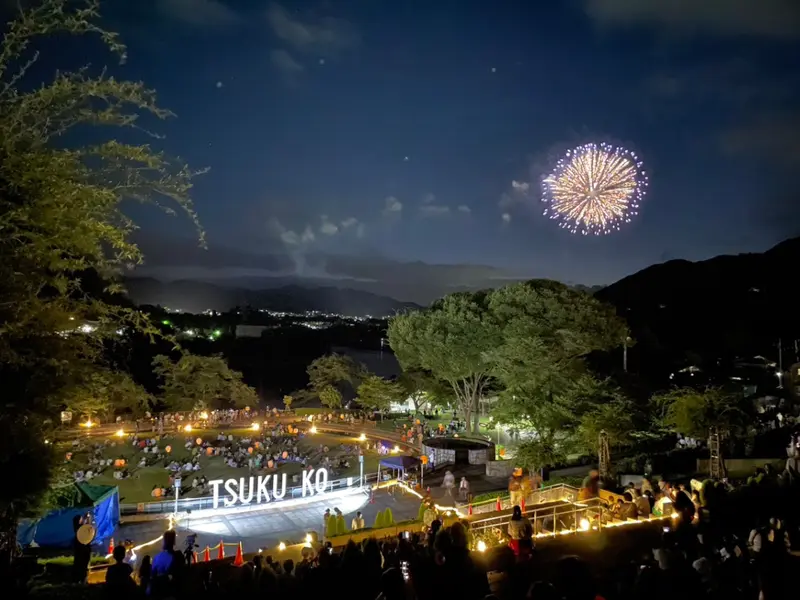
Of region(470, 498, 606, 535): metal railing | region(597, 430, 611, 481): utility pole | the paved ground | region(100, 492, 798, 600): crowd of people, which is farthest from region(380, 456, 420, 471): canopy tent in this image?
region(100, 492, 798, 600): crowd of people

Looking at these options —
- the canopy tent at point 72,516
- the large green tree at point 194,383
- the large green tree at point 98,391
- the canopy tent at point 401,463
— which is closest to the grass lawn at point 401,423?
the canopy tent at point 401,463

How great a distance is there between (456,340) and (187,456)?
1750 cm

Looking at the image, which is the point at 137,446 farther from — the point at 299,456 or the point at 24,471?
the point at 24,471

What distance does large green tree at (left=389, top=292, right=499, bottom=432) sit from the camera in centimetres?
3338

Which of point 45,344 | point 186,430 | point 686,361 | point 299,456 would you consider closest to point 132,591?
point 45,344

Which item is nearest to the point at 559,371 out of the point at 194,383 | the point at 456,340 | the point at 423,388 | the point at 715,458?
the point at 715,458

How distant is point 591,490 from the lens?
14008 millimetres

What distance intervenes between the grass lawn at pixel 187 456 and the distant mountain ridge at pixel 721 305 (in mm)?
23676

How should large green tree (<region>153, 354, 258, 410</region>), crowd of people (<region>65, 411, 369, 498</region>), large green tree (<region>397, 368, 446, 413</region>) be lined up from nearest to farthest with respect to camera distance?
crowd of people (<region>65, 411, 369, 498</region>) → large green tree (<region>397, 368, 446, 413</region>) → large green tree (<region>153, 354, 258, 410</region>)

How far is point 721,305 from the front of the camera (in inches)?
2441

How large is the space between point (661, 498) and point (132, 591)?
37.0 ft

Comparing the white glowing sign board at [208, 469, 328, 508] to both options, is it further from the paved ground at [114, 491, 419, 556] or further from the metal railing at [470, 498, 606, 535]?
the metal railing at [470, 498, 606, 535]

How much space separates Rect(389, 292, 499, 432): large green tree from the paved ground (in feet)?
40.7

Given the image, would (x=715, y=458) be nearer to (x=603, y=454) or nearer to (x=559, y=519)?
(x=603, y=454)
